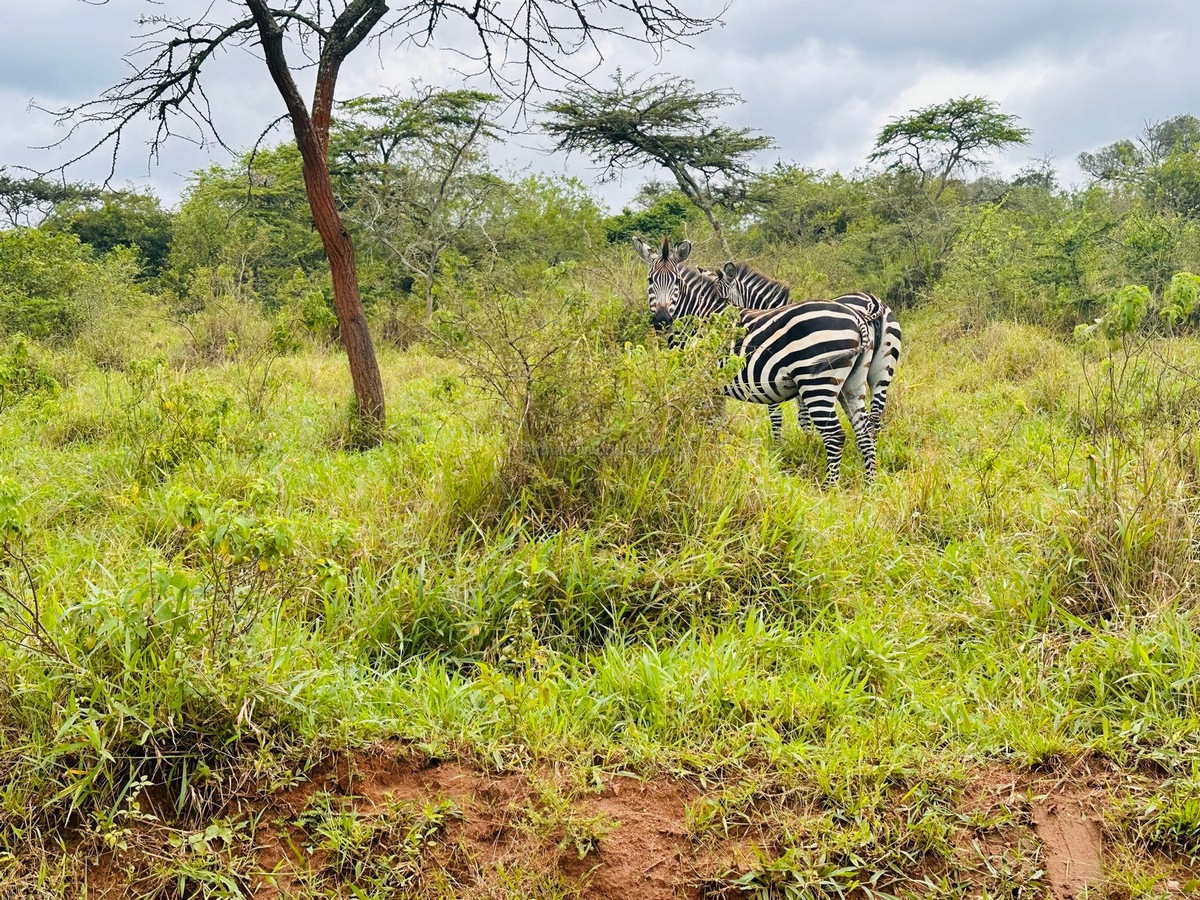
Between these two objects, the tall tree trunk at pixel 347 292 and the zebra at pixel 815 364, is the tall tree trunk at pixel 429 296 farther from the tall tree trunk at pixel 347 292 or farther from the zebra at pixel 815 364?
the zebra at pixel 815 364

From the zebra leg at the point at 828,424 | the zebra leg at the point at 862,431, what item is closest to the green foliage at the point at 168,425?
the zebra leg at the point at 828,424

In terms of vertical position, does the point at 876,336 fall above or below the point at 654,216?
below

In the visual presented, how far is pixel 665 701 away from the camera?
2.41 metres

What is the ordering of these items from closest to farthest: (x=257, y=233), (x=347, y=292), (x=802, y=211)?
(x=347, y=292) → (x=257, y=233) → (x=802, y=211)

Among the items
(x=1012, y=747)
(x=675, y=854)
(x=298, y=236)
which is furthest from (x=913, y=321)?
(x=298, y=236)

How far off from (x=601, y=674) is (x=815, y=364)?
3368 millimetres

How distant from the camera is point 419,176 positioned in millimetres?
14617

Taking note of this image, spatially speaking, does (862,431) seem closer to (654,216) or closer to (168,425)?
(168,425)

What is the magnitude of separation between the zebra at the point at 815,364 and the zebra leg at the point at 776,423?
296mm

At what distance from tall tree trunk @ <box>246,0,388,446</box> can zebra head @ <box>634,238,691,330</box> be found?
260 cm

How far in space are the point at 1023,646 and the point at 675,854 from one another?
61.4 inches

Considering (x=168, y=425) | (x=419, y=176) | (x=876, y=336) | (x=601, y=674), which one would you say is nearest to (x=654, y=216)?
(x=419, y=176)

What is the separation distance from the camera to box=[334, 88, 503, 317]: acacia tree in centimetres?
1437

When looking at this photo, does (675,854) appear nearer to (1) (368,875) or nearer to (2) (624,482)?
(1) (368,875)
